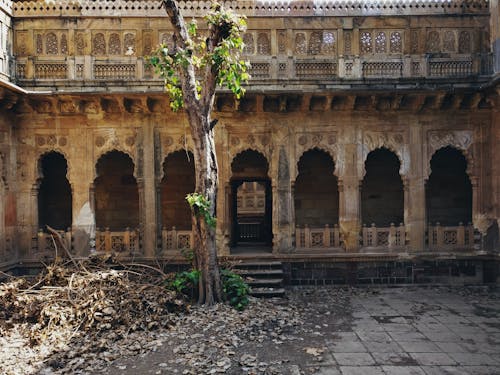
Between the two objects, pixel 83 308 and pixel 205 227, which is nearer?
pixel 83 308

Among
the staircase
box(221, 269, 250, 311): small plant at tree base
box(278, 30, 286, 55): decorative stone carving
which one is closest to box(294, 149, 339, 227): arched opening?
the staircase

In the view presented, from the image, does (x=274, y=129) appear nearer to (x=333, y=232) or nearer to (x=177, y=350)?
(x=333, y=232)

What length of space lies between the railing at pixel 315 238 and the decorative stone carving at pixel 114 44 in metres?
6.78

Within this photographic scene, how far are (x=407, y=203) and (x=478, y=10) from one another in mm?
5455

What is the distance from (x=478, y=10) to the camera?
36.4ft

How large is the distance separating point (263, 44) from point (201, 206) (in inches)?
207

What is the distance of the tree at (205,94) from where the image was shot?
8219 mm

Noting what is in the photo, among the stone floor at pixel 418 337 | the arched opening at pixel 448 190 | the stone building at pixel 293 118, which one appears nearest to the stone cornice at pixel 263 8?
the stone building at pixel 293 118

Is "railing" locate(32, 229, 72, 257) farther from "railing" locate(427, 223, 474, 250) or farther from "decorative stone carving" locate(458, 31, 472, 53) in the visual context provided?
"decorative stone carving" locate(458, 31, 472, 53)

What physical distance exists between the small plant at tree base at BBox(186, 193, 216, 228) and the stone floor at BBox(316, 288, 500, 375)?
10.7 feet

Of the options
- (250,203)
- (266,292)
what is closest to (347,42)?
(266,292)

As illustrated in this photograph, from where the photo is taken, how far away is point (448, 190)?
1297 centimetres

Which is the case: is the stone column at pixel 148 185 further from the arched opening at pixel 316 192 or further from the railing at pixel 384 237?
the railing at pixel 384 237

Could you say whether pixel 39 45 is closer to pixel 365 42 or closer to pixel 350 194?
pixel 365 42
